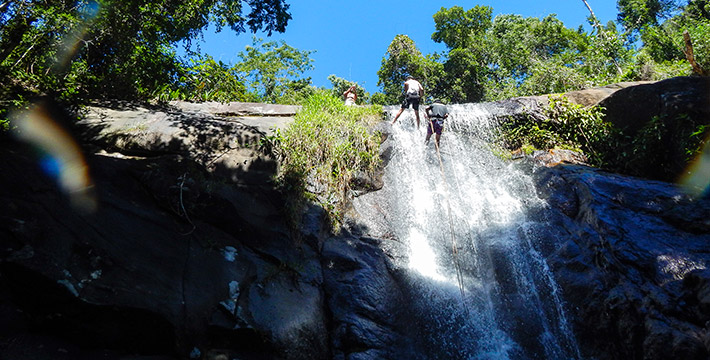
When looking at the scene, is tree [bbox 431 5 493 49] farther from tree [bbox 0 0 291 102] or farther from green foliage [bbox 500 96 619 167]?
tree [bbox 0 0 291 102]

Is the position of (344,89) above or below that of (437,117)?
above

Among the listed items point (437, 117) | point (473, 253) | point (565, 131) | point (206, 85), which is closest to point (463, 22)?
point (565, 131)

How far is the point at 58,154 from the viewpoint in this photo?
5168 mm

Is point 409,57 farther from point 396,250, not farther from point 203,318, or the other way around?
point 203,318

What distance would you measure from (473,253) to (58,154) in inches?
278

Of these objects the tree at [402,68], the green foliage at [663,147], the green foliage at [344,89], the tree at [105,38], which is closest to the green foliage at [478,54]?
the tree at [402,68]

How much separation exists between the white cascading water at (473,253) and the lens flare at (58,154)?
5012 mm

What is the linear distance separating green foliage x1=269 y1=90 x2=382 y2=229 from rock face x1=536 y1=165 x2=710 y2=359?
161 inches

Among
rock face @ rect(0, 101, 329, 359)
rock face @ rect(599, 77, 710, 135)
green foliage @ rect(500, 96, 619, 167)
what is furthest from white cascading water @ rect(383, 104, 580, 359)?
rock face @ rect(599, 77, 710, 135)

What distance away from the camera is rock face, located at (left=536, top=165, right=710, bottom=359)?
4469 mm

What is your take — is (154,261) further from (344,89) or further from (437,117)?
(344,89)

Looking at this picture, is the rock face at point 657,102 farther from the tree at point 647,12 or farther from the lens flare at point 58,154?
the tree at point 647,12

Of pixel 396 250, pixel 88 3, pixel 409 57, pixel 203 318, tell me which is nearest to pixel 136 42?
pixel 88 3

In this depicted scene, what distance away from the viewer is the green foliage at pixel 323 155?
646 cm
